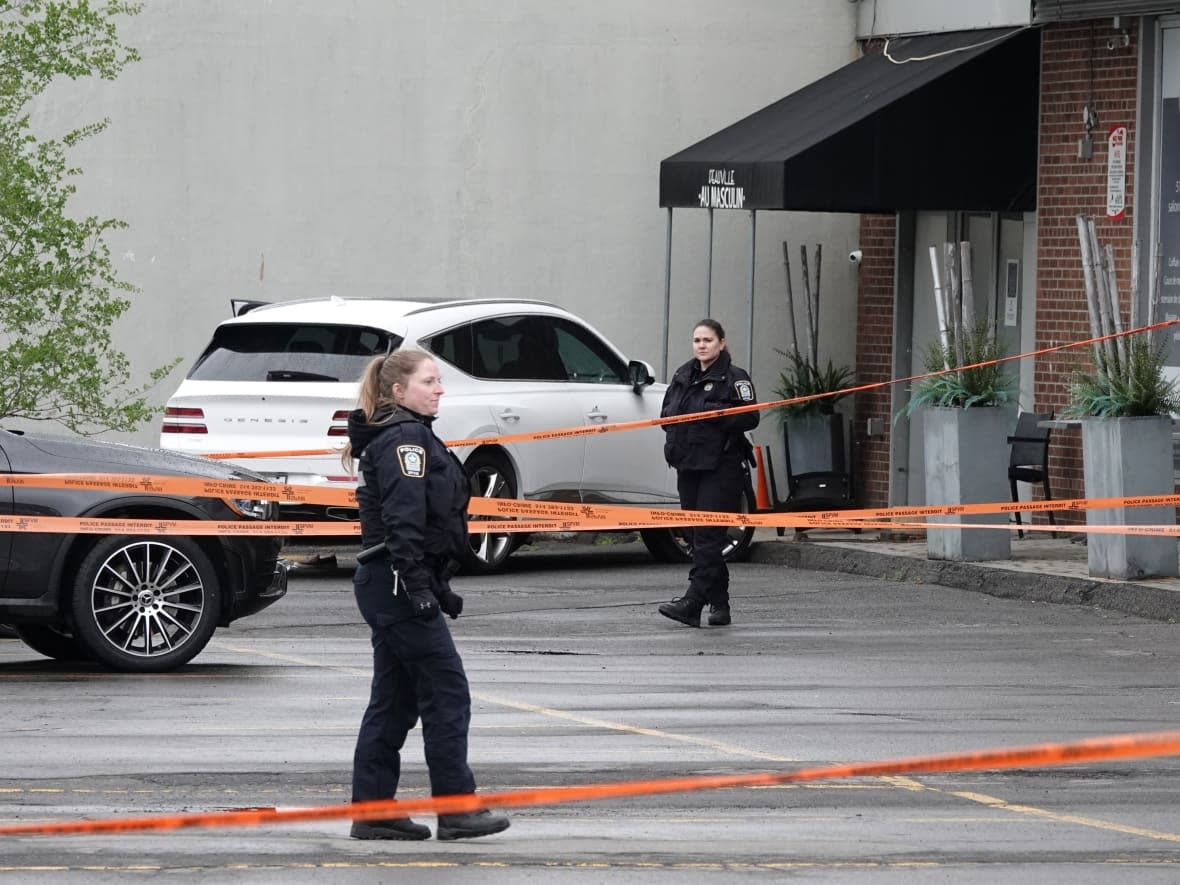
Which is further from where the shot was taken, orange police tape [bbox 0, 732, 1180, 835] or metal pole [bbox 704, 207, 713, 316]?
metal pole [bbox 704, 207, 713, 316]

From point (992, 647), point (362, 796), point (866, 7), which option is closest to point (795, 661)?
point (992, 647)

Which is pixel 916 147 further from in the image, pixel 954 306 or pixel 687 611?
pixel 687 611

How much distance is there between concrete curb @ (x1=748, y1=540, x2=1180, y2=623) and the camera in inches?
551

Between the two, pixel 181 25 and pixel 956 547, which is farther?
pixel 181 25

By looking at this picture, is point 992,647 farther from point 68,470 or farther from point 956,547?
point 68,470

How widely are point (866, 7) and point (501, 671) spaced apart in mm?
11351

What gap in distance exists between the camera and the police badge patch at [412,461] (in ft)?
24.3

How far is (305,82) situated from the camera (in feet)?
64.6

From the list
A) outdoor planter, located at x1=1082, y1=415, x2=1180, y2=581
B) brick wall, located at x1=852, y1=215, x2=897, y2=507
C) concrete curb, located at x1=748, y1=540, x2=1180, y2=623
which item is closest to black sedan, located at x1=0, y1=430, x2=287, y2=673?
concrete curb, located at x1=748, y1=540, x2=1180, y2=623

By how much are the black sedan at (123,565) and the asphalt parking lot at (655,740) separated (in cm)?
23

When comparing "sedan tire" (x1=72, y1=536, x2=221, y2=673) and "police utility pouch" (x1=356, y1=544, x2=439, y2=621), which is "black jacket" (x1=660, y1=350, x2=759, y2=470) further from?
"police utility pouch" (x1=356, y1=544, x2=439, y2=621)

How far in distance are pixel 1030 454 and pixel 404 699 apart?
11.3 metres

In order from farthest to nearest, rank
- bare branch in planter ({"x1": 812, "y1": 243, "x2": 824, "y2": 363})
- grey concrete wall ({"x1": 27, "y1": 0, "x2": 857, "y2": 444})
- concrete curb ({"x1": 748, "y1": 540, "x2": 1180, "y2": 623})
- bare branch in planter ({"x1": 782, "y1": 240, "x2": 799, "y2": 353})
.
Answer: bare branch in planter ({"x1": 782, "y1": 240, "x2": 799, "y2": 353}) < bare branch in planter ({"x1": 812, "y1": 243, "x2": 824, "y2": 363}) < grey concrete wall ({"x1": 27, "y1": 0, "x2": 857, "y2": 444}) < concrete curb ({"x1": 748, "y1": 540, "x2": 1180, "y2": 623})

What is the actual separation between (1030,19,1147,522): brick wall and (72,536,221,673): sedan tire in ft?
28.3
